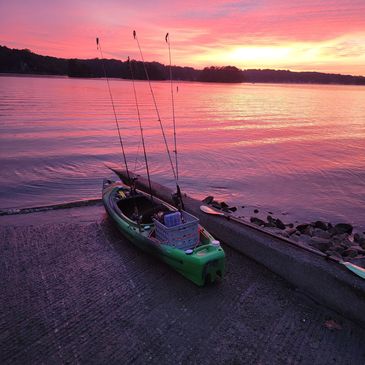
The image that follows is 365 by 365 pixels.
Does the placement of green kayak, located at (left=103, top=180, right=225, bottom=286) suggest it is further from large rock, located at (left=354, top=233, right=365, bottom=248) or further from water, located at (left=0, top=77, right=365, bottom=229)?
water, located at (left=0, top=77, right=365, bottom=229)

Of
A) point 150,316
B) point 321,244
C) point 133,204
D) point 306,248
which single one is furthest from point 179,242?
point 321,244

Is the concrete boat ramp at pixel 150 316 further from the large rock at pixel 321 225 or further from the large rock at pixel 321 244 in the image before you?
the large rock at pixel 321 225

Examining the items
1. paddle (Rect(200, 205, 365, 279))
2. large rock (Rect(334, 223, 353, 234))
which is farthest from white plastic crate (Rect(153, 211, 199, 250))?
large rock (Rect(334, 223, 353, 234))

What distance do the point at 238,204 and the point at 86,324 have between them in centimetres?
806

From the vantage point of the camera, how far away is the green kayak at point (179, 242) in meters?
5.26

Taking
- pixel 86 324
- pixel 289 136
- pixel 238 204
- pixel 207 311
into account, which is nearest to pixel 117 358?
pixel 86 324

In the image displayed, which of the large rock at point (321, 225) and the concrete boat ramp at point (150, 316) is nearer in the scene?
the concrete boat ramp at point (150, 316)

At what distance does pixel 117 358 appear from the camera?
4043mm

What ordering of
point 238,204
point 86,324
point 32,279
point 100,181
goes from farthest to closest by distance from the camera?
point 100,181, point 238,204, point 32,279, point 86,324

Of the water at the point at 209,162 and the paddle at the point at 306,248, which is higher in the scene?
the paddle at the point at 306,248

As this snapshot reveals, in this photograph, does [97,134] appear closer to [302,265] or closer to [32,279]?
[32,279]

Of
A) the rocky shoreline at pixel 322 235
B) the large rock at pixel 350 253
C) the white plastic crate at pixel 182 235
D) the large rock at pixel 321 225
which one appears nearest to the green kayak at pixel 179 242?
the white plastic crate at pixel 182 235

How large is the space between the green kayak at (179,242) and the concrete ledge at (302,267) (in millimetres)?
962

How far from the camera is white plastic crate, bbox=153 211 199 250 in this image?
5.68 m
